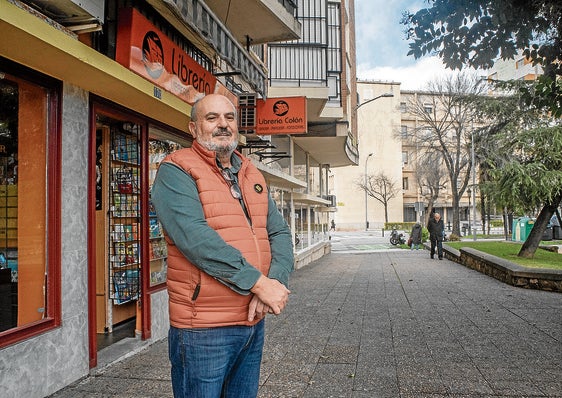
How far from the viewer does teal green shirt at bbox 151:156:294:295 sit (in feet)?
6.24

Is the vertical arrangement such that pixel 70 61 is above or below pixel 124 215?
above

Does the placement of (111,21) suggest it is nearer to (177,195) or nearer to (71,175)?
(71,175)

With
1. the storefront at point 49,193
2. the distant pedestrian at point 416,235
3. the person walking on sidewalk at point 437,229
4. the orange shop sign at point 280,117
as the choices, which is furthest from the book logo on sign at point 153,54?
the distant pedestrian at point 416,235

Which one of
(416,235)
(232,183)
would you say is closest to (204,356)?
(232,183)

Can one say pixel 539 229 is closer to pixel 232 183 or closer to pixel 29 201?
pixel 29 201

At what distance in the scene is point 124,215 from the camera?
243 inches

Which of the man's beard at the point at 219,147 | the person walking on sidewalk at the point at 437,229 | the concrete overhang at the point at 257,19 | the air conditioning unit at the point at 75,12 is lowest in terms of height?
the person walking on sidewalk at the point at 437,229

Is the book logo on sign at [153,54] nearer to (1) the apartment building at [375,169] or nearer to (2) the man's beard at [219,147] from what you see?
(2) the man's beard at [219,147]

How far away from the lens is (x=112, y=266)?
608 cm

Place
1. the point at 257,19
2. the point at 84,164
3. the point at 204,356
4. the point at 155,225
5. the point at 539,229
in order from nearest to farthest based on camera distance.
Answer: the point at 204,356
the point at 84,164
the point at 155,225
the point at 257,19
the point at 539,229

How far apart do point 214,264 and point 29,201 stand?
2935mm

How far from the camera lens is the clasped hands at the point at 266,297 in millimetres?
1962

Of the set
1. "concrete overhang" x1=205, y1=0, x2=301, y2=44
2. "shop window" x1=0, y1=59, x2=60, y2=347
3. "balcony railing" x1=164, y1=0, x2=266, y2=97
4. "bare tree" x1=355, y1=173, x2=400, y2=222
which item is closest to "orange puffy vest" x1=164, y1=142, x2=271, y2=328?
"shop window" x1=0, y1=59, x2=60, y2=347

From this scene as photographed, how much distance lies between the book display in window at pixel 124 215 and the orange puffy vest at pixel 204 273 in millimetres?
4164
